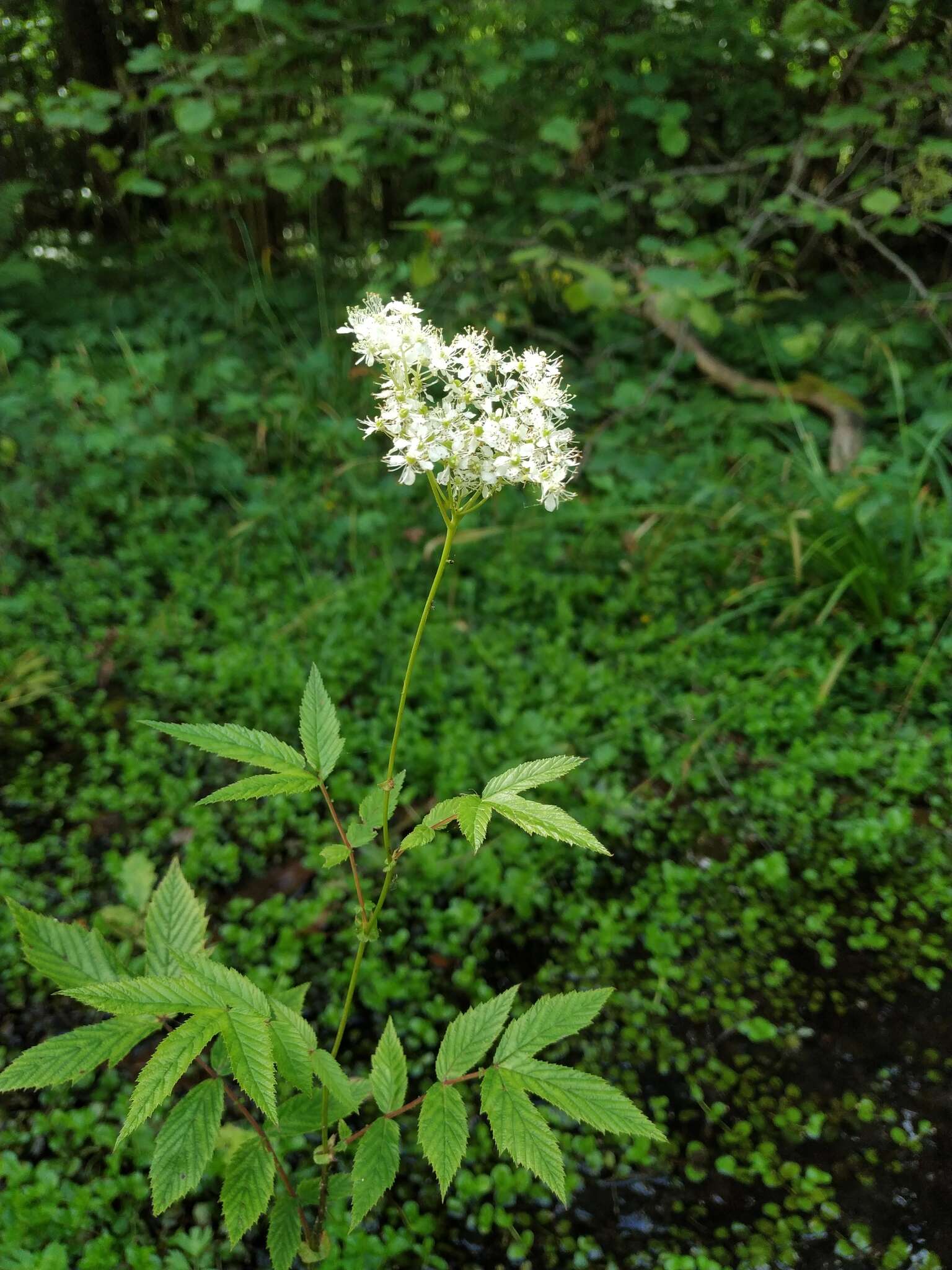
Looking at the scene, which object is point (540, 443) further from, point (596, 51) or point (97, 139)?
point (97, 139)

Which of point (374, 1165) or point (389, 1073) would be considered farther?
point (389, 1073)

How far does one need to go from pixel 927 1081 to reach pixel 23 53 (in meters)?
5.70

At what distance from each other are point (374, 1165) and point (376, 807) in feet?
1.47

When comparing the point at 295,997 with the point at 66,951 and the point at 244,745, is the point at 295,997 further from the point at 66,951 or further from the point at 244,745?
the point at 244,745

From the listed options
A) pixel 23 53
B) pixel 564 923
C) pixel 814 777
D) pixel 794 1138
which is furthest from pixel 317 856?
pixel 23 53

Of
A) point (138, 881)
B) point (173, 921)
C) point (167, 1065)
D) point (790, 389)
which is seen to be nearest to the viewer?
point (167, 1065)

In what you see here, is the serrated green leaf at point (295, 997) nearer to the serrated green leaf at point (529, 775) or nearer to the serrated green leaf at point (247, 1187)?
the serrated green leaf at point (247, 1187)

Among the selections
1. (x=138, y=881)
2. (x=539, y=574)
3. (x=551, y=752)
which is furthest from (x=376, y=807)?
(x=539, y=574)

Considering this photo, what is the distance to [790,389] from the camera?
3.95 m

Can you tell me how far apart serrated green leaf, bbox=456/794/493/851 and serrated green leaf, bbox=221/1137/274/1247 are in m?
0.53

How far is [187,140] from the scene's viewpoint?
3641 mm

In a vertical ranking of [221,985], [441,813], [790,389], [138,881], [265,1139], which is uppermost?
[441,813]

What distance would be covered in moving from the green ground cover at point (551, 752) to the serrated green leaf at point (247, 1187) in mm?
508

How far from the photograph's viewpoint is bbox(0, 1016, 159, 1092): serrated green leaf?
3.29 feet
